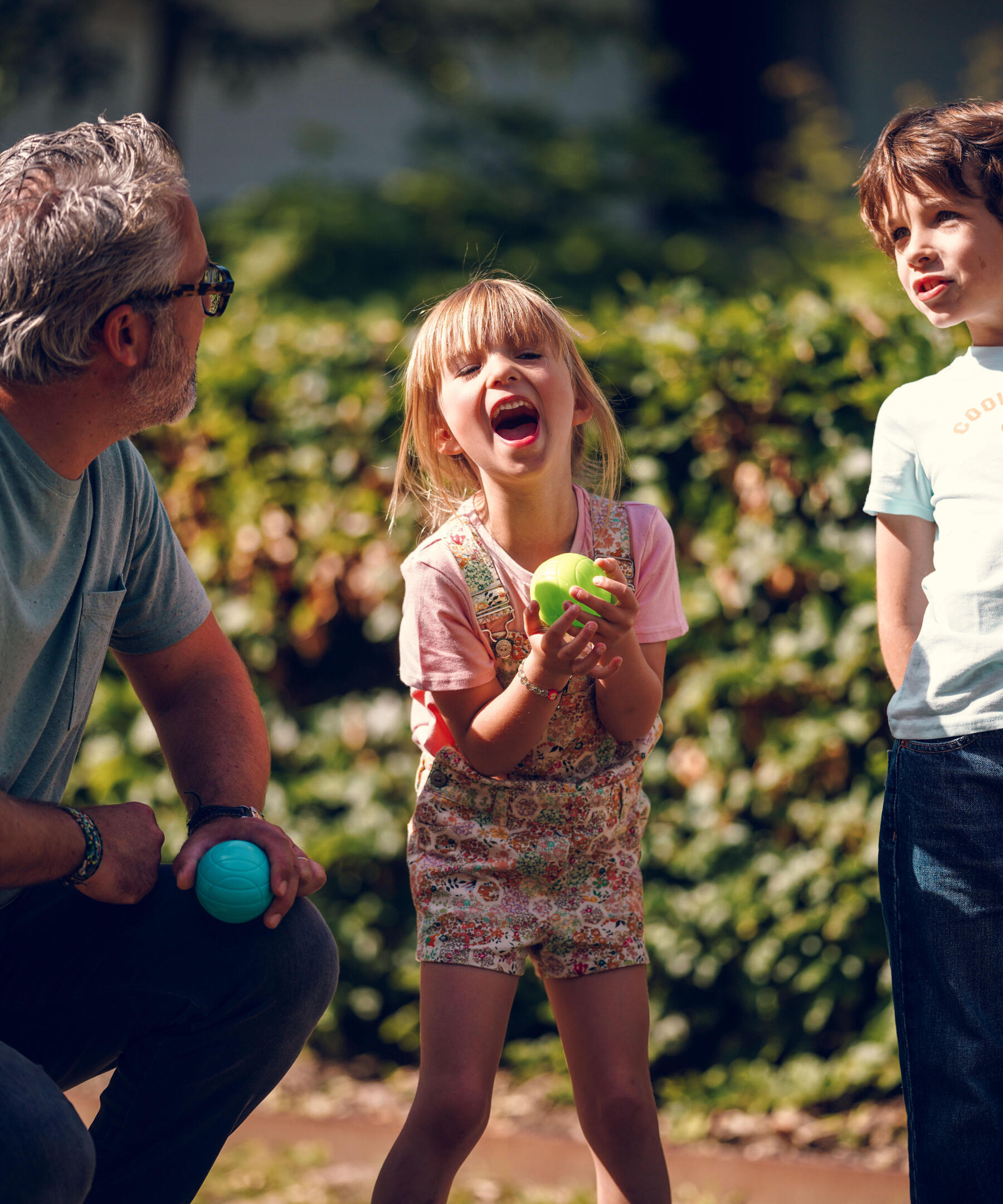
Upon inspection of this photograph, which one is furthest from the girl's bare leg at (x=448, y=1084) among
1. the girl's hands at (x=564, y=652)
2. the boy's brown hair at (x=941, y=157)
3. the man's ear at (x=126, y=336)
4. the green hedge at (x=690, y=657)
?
the boy's brown hair at (x=941, y=157)

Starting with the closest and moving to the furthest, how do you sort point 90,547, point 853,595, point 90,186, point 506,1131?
1. point 90,186
2. point 90,547
3. point 853,595
4. point 506,1131

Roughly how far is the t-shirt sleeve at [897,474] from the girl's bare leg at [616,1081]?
3.25 ft

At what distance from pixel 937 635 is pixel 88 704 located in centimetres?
158

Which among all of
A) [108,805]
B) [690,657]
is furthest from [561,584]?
[690,657]

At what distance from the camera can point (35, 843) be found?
2031mm

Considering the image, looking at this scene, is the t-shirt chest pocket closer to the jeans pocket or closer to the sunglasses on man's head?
the sunglasses on man's head

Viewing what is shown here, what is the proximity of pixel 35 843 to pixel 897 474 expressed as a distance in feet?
5.37

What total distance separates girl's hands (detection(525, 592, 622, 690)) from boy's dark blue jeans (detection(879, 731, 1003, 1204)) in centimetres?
59

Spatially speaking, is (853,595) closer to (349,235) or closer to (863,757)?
(863,757)

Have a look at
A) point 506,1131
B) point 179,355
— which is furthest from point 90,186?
point 506,1131

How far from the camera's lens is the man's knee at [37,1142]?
1.76m

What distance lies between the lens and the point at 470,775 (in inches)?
92.9

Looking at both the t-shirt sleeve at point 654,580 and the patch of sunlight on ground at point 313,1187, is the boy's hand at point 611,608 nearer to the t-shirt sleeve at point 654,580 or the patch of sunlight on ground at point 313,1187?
the t-shirt sleeve at point 654,580

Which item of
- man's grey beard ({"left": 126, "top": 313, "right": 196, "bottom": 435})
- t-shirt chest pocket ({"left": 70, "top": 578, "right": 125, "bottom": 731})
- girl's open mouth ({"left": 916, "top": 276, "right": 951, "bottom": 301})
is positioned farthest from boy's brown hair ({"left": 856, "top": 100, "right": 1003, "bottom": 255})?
t-shirt chest pocket ({"left": 70, "top": 578, "right": 125, "bottom": 731})
